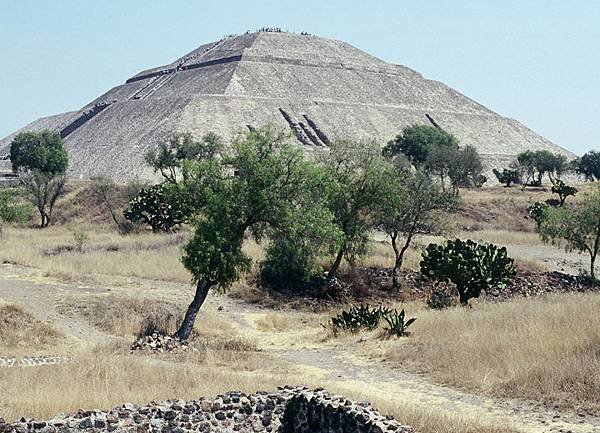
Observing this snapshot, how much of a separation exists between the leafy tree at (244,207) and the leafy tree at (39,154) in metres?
49.9

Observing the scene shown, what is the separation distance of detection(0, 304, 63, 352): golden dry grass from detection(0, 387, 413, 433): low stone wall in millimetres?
9696

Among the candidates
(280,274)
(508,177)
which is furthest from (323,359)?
(508,177)

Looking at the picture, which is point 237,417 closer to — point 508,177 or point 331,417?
point 331,417

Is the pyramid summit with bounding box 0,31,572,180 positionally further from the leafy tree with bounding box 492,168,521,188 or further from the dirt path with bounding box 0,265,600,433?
the dirt path with bounding box 0,265,600,433

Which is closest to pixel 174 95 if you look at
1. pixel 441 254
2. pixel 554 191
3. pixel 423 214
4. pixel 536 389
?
pixel 554 191

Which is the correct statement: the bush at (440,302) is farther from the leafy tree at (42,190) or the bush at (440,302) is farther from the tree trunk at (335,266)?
the leafy tree at (42,190)

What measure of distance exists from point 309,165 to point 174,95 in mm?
81230

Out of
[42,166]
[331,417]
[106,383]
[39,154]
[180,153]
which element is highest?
[180,153]

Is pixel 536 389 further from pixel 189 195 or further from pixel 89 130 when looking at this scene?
pixel 89 130

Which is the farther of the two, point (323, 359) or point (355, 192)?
point (355, 192)

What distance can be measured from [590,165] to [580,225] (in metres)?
55.0

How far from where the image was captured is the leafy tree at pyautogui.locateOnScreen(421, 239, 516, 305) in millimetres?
26109

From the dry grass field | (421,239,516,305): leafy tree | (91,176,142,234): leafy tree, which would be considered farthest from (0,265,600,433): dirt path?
(91,176,142,234): leafy tree

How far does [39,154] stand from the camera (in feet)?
234
